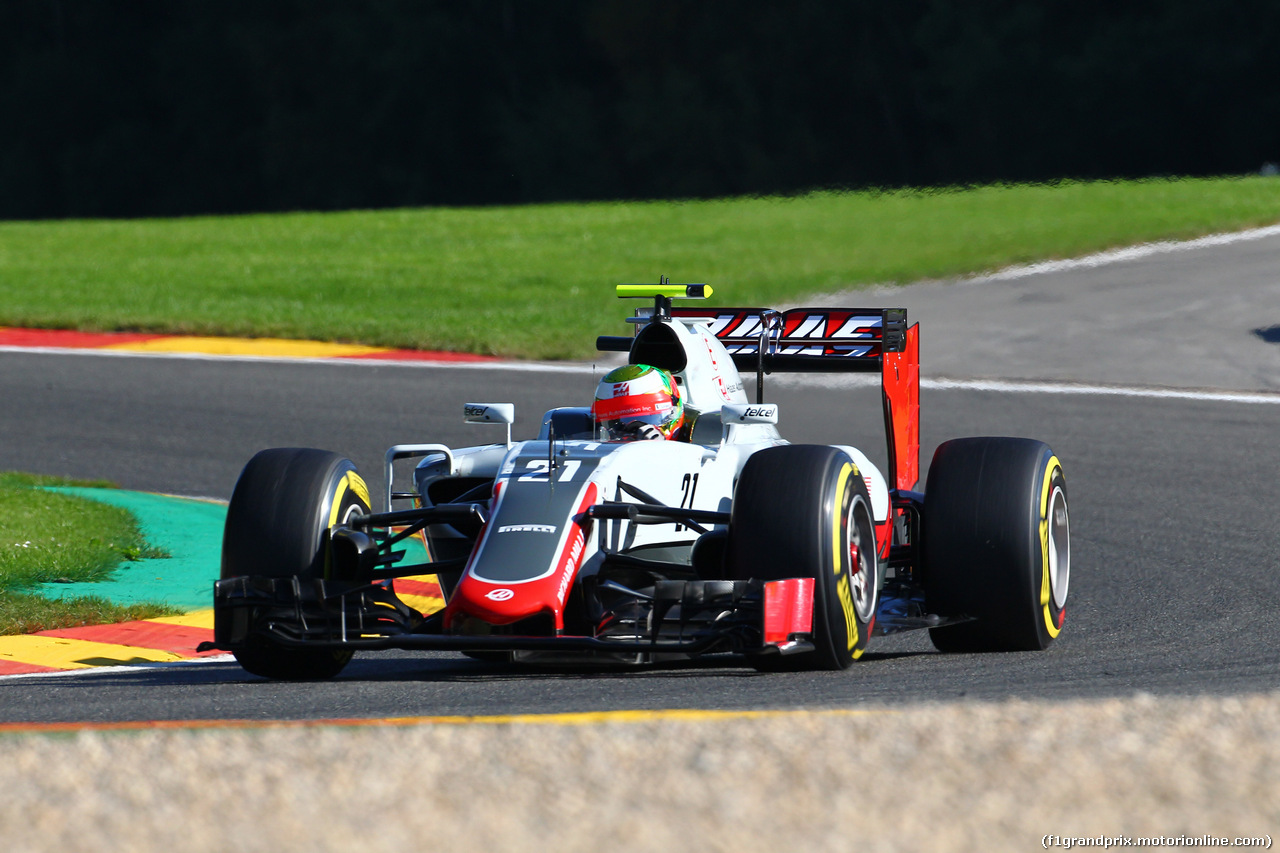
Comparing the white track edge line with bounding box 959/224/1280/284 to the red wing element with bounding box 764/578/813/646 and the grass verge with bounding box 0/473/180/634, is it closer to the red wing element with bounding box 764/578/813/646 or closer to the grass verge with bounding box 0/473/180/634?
the grass verge with bounding box 0/473/180/634

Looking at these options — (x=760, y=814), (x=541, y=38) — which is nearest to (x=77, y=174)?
(x=541, y=38)

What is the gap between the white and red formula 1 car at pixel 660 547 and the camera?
20.8 feet

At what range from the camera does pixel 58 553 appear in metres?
9.35

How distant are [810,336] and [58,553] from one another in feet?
13.3

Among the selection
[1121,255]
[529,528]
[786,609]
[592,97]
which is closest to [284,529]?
[529,528]

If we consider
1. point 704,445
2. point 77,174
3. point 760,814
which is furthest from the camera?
point 77,174

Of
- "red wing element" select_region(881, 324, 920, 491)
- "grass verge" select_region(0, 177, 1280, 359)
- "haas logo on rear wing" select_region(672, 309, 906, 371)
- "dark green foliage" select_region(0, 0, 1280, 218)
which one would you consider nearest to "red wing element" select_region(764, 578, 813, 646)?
"red wing element" select_region(881, 324, 920, 491)

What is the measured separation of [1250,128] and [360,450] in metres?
29.4

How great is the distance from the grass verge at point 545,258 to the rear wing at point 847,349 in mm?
9125

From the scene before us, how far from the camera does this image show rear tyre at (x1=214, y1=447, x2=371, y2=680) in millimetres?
6910

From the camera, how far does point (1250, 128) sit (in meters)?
37.6

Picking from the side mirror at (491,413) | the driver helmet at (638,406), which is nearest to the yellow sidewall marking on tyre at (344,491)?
the side mirror at (491,413)

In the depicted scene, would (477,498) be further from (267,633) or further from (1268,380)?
(1268,380)

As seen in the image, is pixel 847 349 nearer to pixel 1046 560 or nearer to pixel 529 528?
pixel 1046 560
